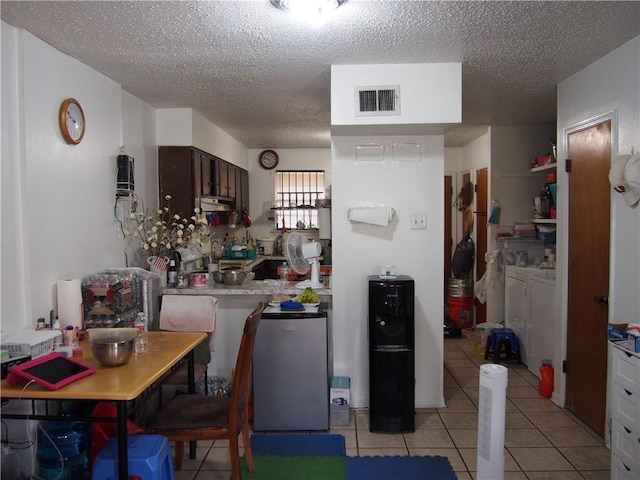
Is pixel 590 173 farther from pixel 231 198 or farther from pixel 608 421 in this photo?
pixel 231 198

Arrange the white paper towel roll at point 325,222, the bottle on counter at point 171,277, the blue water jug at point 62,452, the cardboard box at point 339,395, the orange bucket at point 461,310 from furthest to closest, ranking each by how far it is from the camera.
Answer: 1. the orange bucket at point 461,310
2. the white paper towel roll at point 325,222
3. the bottle on counter at point 171,277
4. the cardboard box at point 339,395
5. the blue water jug at point 62,452

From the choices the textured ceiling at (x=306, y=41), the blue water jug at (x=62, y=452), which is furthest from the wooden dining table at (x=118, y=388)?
the textured ceiling at (x=306, y=41)

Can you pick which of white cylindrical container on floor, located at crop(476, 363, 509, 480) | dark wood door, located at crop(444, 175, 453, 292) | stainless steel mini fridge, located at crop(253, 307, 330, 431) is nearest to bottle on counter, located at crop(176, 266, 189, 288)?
stainless steel mini fridge, located at crop(253, 307, 330, 431)

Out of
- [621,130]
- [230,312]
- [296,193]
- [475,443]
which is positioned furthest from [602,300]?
[296,193]

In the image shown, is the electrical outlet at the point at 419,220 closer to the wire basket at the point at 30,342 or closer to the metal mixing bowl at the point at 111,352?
the metal mixing bowl at the point at 111,352

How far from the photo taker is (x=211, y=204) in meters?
5.14

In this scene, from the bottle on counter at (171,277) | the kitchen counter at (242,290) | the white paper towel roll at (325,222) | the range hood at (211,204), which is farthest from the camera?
the range hood at (211,204)

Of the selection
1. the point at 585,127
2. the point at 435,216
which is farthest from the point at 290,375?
the point at 585,127

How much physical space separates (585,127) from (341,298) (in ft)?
6.84

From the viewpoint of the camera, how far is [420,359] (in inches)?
146

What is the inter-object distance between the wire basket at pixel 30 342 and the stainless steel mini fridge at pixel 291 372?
1278 millimetres

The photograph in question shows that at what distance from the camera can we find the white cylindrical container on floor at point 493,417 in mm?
2144

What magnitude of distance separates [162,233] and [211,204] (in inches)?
46.8

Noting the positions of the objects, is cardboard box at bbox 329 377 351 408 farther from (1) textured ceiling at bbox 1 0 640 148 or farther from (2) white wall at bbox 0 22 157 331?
(1) textured ceiling at bbox 1 0 640 148
